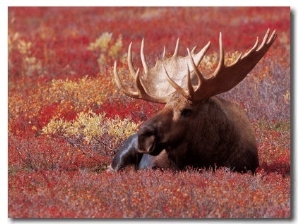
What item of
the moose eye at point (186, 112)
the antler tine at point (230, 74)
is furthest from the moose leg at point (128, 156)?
the antler tine at point (230, 74)

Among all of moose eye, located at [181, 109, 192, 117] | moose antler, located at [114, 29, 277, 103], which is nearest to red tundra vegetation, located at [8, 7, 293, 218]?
moose eye, located at [181, 109, 192, 117]

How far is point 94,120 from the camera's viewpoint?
10594 millimetres

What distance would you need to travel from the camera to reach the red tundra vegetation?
9.24 meters

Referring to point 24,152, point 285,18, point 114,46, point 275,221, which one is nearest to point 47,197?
point 24,152

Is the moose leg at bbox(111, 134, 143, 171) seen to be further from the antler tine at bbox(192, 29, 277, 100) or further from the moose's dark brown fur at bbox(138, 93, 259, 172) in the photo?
the antler tine at bbox(192, 29, 277, 100)

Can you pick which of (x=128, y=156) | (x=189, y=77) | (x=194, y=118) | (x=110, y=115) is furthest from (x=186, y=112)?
(x=110, y=115)

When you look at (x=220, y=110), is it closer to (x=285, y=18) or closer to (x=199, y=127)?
(x=199, y=127)

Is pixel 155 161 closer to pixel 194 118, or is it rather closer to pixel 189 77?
pixel 194 118

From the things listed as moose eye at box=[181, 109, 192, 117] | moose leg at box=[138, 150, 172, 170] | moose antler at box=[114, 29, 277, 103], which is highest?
moose antler at box=[114, 29, 277, 103]

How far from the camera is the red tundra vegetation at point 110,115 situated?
30.3 ft

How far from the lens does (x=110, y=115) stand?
11203 mm

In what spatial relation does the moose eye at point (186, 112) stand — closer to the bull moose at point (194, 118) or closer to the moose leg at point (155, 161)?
the bull moose at point (194, 118)

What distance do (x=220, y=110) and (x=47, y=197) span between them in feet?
5.77

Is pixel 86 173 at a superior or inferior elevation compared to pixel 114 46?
inferior
